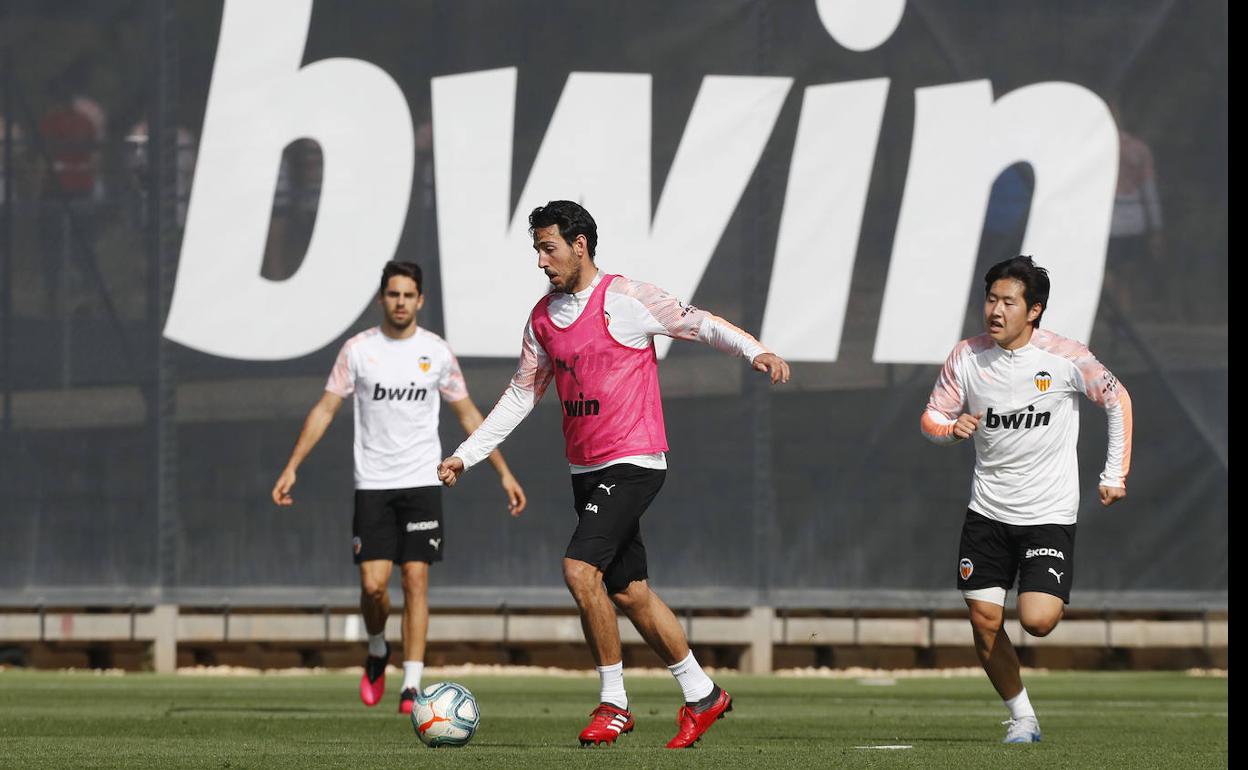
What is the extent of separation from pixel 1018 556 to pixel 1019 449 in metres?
0.40

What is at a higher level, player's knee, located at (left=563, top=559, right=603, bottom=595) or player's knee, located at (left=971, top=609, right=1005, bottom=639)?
player's knee, located at (left=563, top=559, right=603, bottom=595)

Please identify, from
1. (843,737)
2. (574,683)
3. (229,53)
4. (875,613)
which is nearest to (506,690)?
(574,683)

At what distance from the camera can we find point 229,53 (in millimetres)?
12125

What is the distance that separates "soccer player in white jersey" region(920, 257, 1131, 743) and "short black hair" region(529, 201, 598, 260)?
149cm

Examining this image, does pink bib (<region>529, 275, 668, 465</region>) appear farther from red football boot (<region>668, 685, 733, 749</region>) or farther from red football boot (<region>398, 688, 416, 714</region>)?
red football boot (<region>398, 688, 416, 714</region>)

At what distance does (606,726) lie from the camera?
21.9 ft

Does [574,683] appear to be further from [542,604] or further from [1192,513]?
[1192,513]

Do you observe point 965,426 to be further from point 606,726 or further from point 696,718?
point 606,726

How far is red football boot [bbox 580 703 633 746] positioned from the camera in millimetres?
6648

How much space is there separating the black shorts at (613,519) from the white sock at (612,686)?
273 mm

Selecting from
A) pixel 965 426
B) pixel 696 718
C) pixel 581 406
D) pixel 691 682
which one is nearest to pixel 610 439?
pixel 581 406

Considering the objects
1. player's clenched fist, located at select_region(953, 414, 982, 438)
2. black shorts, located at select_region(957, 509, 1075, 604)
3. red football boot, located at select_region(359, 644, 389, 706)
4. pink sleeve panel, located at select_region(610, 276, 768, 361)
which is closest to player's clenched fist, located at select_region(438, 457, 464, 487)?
pink sleeve panel, located at select_region(610, 276, 768, 361)

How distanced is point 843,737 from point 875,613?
4691mm

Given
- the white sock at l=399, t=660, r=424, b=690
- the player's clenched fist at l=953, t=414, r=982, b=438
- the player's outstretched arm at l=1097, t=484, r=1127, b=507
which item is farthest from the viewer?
the white sock at l=399, t=660, r=424, b=690
